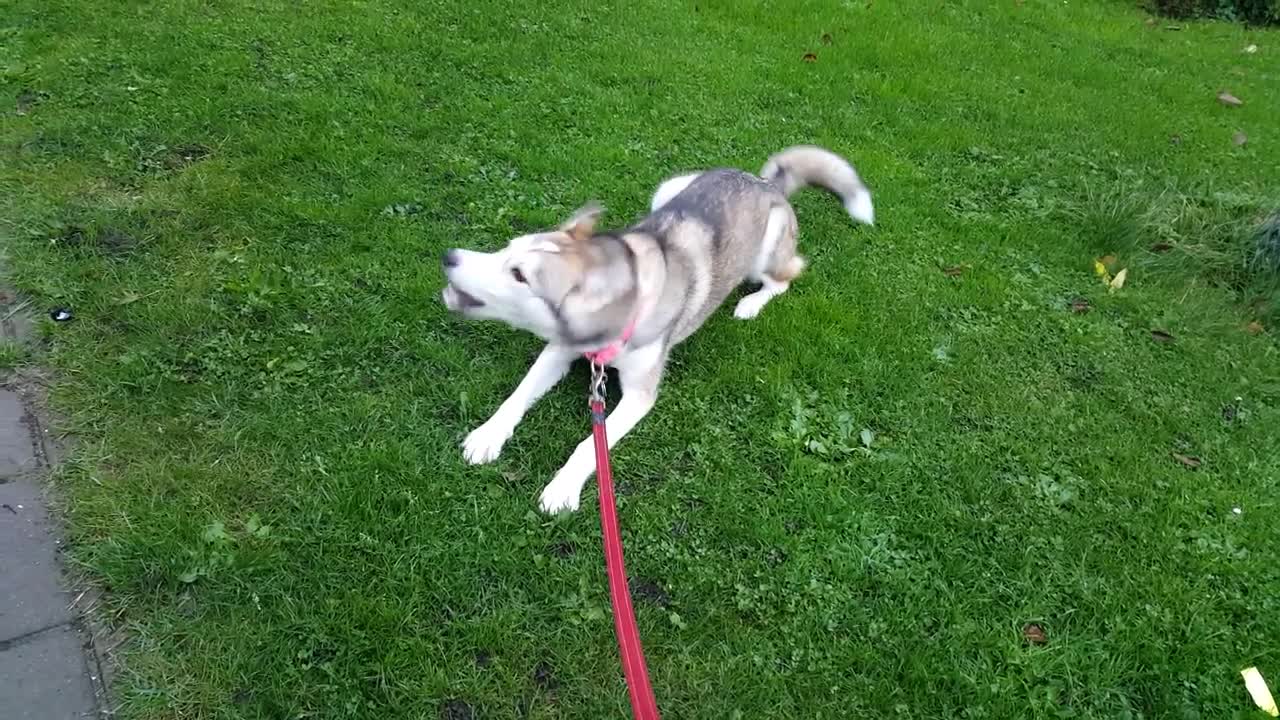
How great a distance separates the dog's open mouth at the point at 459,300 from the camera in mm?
3035

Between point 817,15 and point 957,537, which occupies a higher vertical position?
point 817,15

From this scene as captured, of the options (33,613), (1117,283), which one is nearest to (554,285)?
(33,613)

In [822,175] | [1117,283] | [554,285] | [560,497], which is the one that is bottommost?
[560,497]

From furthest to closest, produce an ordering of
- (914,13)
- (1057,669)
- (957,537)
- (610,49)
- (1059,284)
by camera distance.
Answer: (914,13)
(610,49)
(1059,284)
(957,537)
(1057,669)

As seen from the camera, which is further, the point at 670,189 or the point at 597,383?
the point at 670,189

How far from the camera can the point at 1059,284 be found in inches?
195

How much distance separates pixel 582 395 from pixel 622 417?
31cm

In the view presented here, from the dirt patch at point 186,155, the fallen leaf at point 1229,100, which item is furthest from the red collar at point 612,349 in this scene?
the fallen leaf at point 1229,100

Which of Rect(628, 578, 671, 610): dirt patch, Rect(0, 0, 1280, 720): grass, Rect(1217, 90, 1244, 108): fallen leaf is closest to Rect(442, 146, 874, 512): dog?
Rect(0, 0, 1280, 720): grass

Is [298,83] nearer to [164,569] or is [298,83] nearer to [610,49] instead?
[610,49]

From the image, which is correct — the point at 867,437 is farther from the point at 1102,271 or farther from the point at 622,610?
the point at 1102,271

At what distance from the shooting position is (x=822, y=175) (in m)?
4.71

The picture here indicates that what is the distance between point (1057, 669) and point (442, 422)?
8.55ft

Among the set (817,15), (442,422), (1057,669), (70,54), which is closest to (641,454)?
(442,422)
